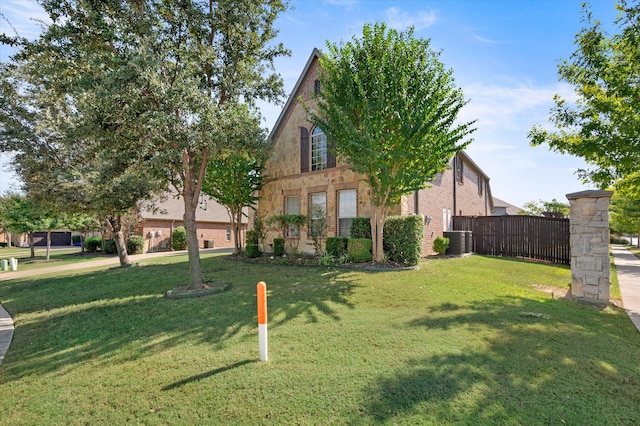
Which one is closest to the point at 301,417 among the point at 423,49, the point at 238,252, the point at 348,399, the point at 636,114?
the point at 348,399

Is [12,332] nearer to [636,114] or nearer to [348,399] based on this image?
[348,399]

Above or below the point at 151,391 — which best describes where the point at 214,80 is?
above

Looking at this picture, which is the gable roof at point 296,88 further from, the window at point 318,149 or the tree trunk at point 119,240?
the tree trunk at point 119,240

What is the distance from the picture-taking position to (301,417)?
297 cm

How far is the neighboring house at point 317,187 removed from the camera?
13.5m

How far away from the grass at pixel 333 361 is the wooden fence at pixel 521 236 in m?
7.66

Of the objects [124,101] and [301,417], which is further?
[124,101]

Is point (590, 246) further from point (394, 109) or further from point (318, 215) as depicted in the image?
point (318, 215)

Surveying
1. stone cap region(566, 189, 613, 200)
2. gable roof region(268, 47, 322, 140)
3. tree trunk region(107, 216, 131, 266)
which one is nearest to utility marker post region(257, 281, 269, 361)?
stone cap region(566, 189, 613, 200)

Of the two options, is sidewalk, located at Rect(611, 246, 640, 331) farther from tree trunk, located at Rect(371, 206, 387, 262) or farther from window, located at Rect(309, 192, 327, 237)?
window, located at Rect(309, 192, 327, 237)

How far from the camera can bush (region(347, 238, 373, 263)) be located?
11.2m

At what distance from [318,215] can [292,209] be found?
1.96 metres

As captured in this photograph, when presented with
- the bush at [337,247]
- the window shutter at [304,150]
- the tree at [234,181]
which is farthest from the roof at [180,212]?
the bush at [337,247]

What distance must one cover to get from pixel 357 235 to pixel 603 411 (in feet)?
30.1
